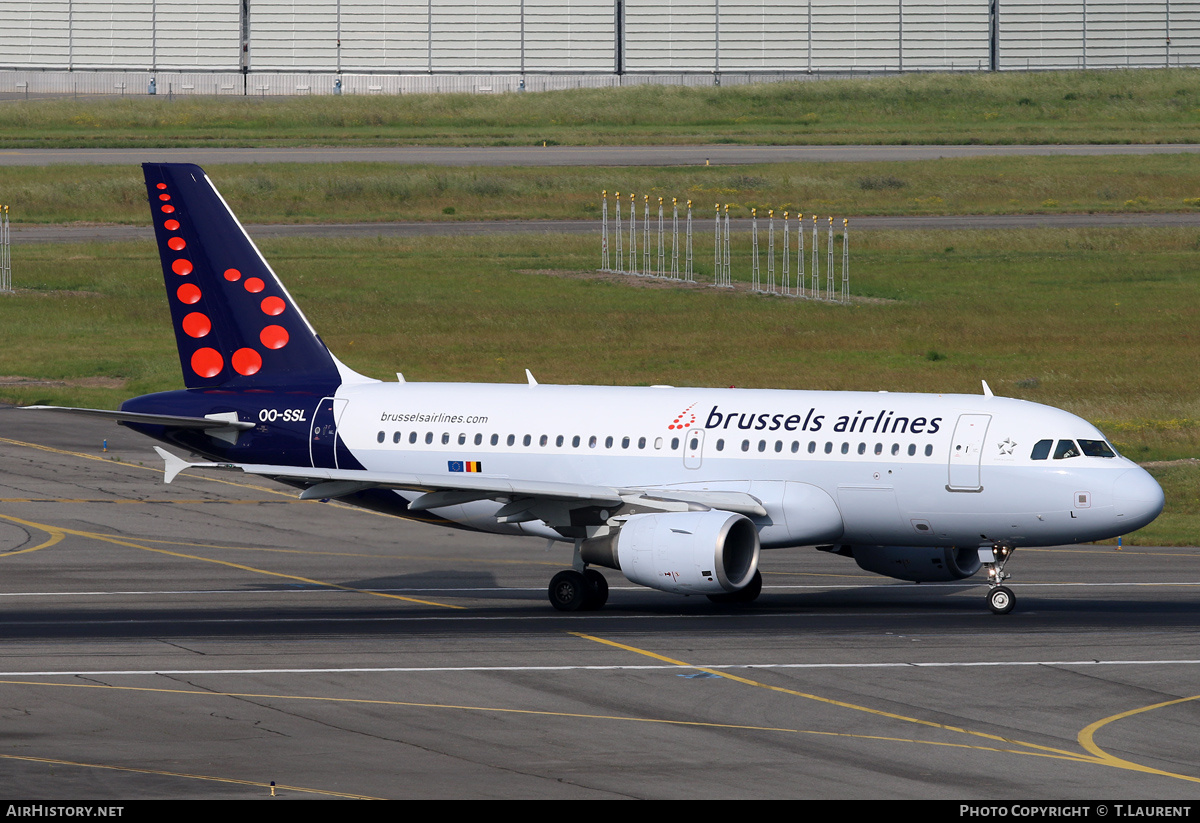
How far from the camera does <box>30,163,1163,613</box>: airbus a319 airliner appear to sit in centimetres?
3288

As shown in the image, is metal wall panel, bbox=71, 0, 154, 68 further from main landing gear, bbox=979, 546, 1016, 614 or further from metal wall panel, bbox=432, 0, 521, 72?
main landing gear, bbox=979, 546, 1016, 614

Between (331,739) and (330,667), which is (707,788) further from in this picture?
(330,667)

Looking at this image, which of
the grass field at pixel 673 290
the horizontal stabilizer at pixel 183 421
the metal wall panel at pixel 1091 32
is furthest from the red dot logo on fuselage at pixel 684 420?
the metal wall panel at pixel 1091 32

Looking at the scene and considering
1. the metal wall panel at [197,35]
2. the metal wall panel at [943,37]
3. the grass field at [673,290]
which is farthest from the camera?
the metal wall panel at [943,37]

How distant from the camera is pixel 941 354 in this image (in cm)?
7175

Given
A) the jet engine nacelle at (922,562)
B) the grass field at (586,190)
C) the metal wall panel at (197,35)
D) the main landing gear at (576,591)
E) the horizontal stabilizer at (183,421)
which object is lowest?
the main landing gear at (576,591)

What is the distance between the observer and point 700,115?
156 m

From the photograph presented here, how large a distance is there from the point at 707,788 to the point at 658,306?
207 ft

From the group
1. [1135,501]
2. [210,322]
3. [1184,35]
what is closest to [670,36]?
[1184,35]

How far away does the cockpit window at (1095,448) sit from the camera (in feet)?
109

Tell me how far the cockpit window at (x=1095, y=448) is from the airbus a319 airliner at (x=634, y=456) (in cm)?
6

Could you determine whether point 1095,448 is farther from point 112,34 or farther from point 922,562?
point 112,34

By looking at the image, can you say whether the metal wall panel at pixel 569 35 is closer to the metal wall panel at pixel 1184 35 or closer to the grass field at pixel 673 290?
the grass field at pixel 673 290

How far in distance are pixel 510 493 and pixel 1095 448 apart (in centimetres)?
1180
